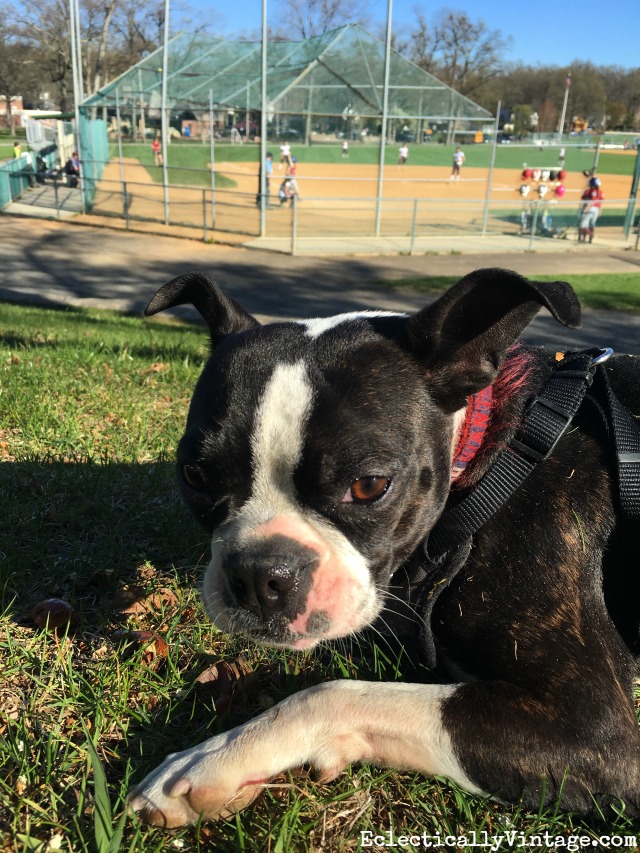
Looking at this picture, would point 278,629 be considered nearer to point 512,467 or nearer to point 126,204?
point 512,467

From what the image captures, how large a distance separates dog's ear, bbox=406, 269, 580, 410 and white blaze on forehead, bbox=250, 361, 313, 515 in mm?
526

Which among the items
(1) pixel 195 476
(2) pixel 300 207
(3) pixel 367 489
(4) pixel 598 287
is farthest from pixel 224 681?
(2) pixel 300 207

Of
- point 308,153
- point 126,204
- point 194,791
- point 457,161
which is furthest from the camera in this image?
point 457,161

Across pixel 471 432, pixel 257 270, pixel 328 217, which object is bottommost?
pixel 257 270

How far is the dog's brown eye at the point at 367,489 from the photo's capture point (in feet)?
8.20

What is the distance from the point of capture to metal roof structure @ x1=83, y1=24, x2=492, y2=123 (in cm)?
2547

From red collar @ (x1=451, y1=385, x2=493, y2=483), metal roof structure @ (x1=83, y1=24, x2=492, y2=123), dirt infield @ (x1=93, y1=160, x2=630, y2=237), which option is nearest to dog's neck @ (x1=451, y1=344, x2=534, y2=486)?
red collar @ (x1=451, y1=385, x2=493, y2=483)

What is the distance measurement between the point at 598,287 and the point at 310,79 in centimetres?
1343

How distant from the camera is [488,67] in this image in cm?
7225

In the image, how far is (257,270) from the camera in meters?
20.7

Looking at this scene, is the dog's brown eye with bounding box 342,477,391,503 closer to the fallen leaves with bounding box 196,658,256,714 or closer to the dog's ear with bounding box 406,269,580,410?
the dog's ear with bounding box 406,269,580,410

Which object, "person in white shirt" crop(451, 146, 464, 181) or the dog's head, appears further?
"person in white shirt" crop(451, 146, 464, 181)

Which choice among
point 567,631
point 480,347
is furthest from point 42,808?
point 480,347

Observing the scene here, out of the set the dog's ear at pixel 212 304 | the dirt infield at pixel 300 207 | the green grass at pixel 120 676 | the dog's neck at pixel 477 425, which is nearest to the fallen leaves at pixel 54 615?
the green grass at pixel 120 676
